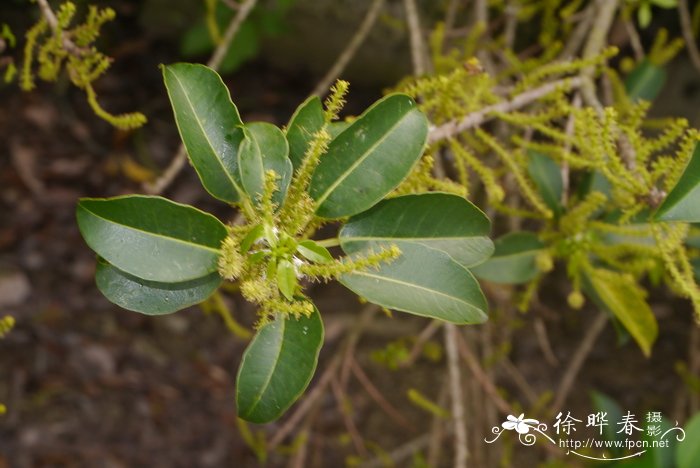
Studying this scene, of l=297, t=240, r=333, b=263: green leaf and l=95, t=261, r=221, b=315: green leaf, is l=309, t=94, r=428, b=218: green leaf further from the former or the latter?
l=95, t=261, r=221, b=315: green leaf

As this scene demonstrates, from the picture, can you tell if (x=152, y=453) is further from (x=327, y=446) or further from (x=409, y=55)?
(x=409, y=55)

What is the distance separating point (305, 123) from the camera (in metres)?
0.76

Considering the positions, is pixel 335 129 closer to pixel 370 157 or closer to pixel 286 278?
pixel 370 157

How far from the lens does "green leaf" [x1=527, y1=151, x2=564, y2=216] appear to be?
1029 millimetres

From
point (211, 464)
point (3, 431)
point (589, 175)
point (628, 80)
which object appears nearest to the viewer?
point (589, 175)

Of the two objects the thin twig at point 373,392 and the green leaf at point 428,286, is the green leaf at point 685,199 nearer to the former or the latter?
the green leaf at point 428,286

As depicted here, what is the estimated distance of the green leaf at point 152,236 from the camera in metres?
0.70

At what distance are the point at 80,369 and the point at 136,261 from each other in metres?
1.60

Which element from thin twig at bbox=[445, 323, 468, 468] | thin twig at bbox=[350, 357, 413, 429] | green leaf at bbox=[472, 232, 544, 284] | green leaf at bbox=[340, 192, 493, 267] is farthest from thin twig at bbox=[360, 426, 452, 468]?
green leaf at bbox=[340, 192, 493, 267]

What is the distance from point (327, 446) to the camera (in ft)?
7.32

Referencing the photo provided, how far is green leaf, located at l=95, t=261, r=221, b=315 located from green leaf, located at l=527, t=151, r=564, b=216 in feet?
1.72

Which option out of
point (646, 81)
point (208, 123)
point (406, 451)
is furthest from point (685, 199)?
point (406, 451)

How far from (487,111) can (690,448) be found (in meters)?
0.74

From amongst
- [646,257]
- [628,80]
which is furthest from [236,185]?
[628,80]
